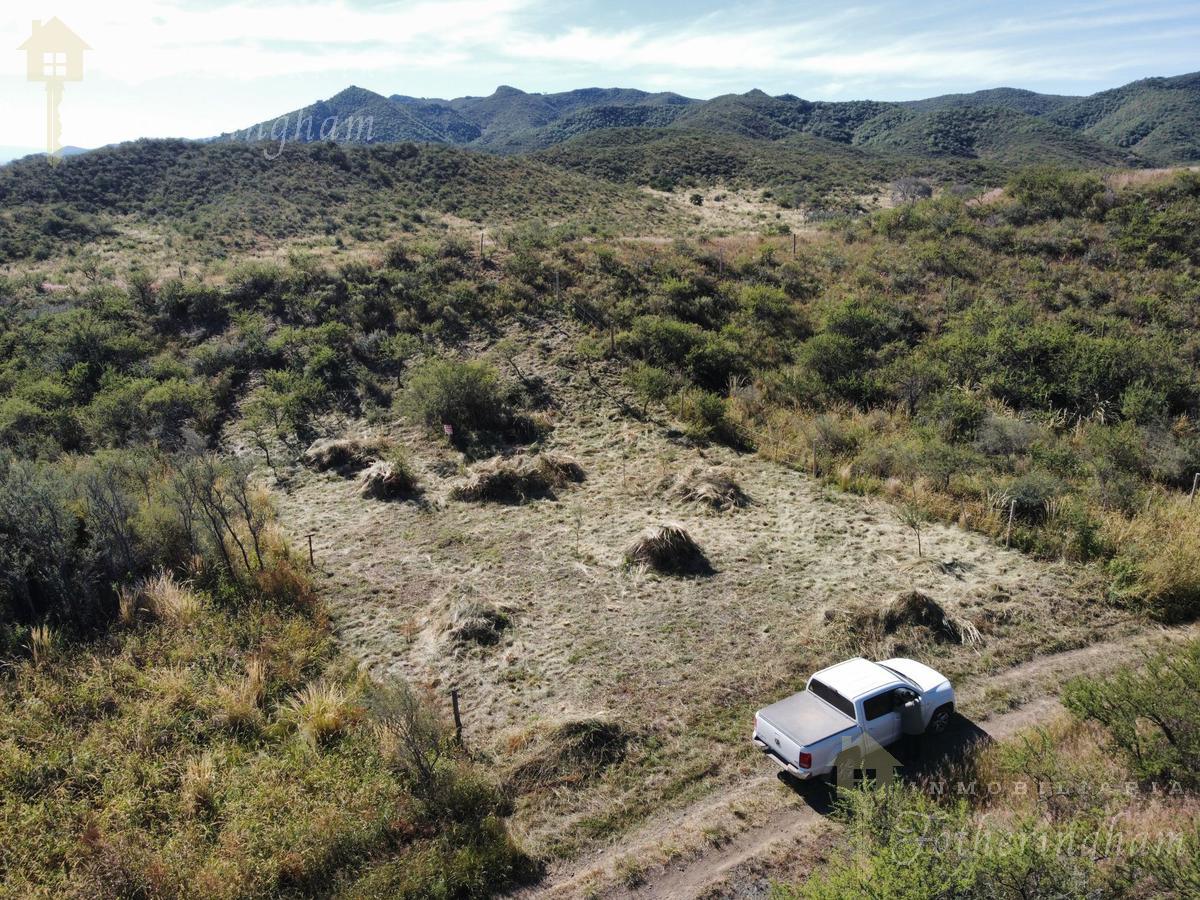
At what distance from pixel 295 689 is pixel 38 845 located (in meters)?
2.96

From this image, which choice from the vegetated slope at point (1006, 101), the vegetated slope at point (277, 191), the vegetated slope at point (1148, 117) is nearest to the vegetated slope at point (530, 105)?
the vegetated slope at point (1006, 101)

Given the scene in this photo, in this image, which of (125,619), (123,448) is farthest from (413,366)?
(125,619)

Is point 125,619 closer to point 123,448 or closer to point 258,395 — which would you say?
point 123,448

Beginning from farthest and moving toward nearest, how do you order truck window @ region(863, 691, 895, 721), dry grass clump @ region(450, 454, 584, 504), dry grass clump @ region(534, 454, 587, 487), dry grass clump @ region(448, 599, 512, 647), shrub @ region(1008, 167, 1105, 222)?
1. shrub @ region(1008, 167, 1105, 222)
2. dry grass clump @ region(534, 454, 587, 487)
3. dry grass clump @ region(450, 454, 584, 504)
4. dry grass clump @ region(448, 599, 512, 647)
5. truck window @ region(863, 691, 895, 721)

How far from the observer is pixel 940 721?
27.1 ft

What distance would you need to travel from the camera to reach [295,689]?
9023mm

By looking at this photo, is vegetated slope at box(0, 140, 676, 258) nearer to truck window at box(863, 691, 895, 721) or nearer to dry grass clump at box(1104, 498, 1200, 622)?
dry grass clump at box(1104, 498, 1200, 622)

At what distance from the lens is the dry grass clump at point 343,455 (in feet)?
56.9

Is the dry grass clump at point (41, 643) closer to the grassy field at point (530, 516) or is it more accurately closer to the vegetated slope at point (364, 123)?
the grassy field at point (530, 516)

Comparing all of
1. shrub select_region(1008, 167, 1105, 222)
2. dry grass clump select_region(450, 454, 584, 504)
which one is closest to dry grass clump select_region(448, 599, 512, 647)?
dry grass clump select_region(450, 454, 584, 504)

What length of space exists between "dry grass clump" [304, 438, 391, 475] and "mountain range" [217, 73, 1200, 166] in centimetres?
7051

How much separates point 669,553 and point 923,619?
449 cm

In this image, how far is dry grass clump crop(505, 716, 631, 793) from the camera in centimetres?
759

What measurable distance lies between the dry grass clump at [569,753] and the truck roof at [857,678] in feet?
9.08
